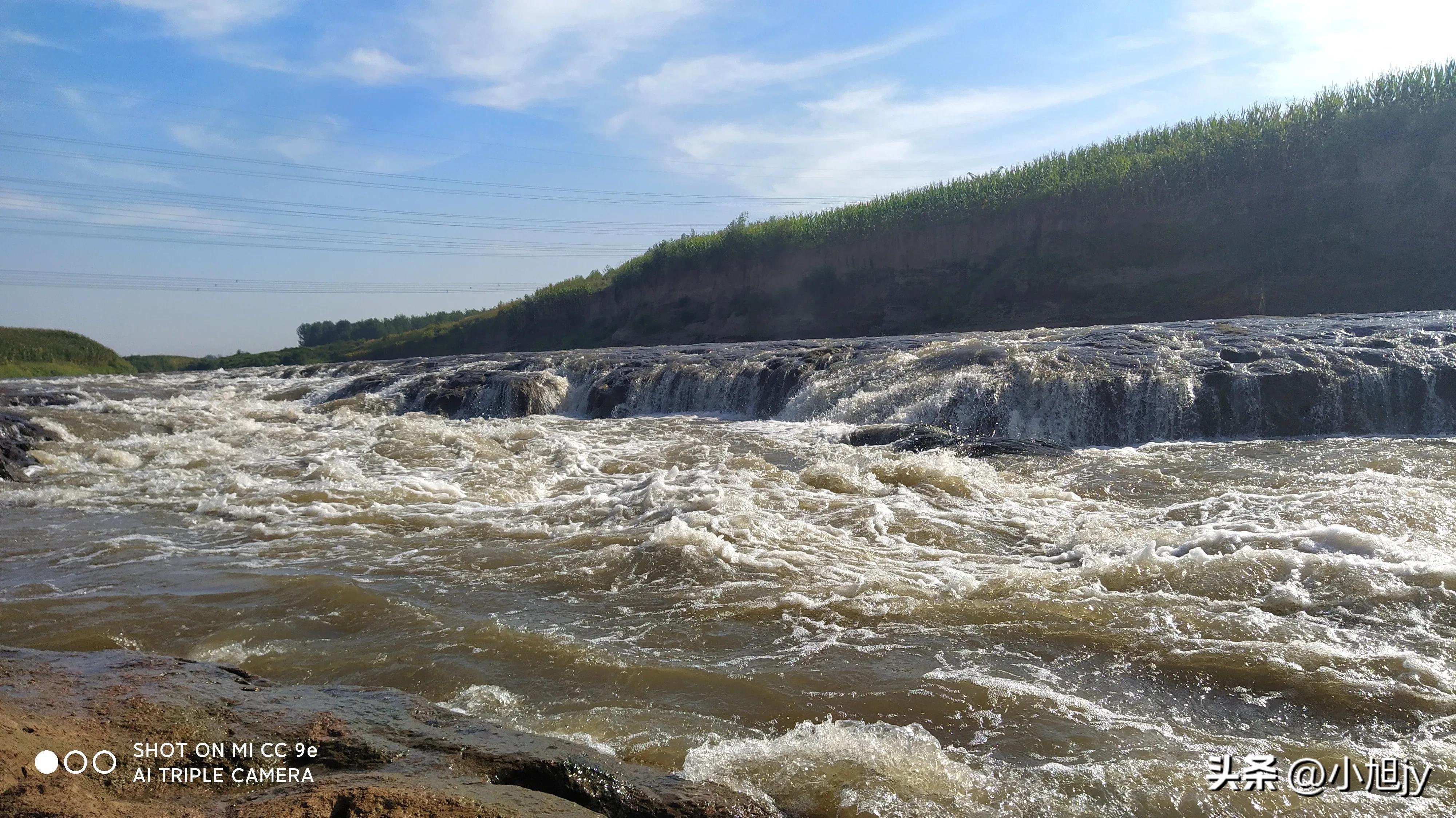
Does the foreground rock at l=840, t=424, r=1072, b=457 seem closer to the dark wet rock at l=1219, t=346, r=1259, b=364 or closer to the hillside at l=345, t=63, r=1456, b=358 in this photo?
the dark wet rock at l=1219, t=346, r=1259, b=364

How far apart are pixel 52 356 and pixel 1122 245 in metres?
36.2

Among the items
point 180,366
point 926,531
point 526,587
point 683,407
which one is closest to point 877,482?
point 926,531

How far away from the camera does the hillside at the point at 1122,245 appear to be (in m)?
22.1

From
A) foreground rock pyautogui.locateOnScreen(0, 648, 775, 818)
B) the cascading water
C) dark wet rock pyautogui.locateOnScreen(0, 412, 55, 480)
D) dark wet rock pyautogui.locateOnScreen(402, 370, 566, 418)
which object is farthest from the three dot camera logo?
dark wet rock pyautogui.locateOnScreen(402, 370, 566, 418)

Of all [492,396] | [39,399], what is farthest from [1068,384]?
[39,399]

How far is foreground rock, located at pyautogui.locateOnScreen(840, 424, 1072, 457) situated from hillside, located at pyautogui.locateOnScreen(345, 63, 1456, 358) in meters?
16.6

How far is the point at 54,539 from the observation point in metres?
6.24

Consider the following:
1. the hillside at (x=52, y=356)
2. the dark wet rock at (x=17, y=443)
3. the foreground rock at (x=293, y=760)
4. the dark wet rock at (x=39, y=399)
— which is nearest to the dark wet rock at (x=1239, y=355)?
the foreground rock at (x=293, y=760)

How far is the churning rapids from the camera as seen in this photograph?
2.97 metres

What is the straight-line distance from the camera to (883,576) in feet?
16.5

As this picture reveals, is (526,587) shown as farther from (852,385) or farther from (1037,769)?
(852,385)

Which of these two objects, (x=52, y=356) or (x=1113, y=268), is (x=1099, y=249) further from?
(x=52, y=356)

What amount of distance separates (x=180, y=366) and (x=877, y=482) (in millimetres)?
37206

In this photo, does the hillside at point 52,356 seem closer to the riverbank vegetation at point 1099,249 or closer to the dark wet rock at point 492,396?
the riverbank vegetation at point 1099,249
